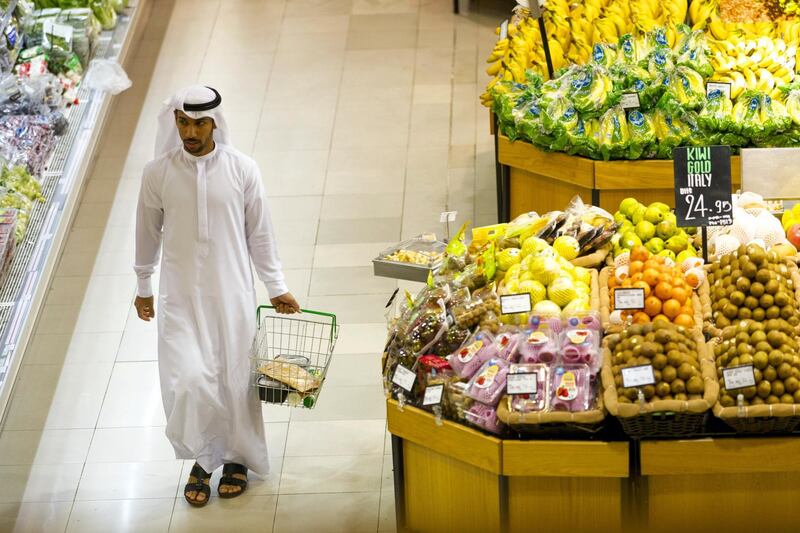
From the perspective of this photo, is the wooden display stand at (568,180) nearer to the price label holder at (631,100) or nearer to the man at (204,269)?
the price label holder at (631,100)

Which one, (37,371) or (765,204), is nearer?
(765,204)

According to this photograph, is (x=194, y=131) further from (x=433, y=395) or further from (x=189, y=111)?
(x=433, y=395)

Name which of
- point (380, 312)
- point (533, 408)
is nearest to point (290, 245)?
point (380, 312)

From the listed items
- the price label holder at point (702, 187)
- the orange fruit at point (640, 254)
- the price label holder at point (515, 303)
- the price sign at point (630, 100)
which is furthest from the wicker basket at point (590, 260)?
the price sign at point (630, 100)

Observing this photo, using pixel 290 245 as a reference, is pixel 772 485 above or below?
below

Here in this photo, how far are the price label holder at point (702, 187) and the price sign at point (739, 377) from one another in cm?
91

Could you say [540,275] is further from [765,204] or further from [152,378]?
[152,378]

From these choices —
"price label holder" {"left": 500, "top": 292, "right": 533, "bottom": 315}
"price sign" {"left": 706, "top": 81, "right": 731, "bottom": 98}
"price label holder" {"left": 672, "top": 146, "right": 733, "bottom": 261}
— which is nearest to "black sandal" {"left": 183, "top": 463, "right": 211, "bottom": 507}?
"price label holder" {"left": 500, "top": 292, "right": 533, "bottom": 315}

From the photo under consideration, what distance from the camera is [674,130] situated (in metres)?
6.07

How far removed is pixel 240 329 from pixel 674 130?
98.6 inches

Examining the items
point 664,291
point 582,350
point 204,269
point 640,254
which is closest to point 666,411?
point 582,350

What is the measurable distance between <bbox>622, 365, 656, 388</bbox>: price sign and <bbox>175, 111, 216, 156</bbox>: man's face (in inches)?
72.4

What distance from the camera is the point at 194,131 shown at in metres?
4.65

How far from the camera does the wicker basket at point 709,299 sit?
4.38 meters
